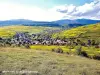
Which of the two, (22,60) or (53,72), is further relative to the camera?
(22,60)

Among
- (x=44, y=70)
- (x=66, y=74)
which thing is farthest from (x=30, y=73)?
(x=66, y=74)

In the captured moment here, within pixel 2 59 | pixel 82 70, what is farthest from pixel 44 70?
pixel 2 59

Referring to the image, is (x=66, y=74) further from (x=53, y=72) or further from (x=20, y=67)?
(x=20, y=67)

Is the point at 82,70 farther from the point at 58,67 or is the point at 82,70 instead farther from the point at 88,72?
the point at 58,67

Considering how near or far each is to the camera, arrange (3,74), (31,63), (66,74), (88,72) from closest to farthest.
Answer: (3,74) → (66,74) → (88,72) → (31,63)

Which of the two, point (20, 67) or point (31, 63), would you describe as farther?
point (31, 63)

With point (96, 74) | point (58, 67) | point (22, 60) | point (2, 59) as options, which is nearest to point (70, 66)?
point (58, 67)

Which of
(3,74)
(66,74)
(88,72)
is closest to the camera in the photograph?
(3,74)

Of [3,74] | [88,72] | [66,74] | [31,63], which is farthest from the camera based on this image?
[31,63]

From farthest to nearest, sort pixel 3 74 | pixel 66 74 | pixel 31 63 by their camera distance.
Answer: pixel 31 63 → pixel 66 74 → pixel 3 74
